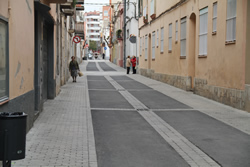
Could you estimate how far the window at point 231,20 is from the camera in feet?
42.9

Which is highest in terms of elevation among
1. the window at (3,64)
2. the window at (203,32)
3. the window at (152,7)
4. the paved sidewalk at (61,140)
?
the window at (152,7)

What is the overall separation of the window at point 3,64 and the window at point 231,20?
28.2 feet

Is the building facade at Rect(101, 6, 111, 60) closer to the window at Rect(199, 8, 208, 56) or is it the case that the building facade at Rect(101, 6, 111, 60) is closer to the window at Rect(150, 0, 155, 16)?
the window at Rect(150, 0, 155, 16)

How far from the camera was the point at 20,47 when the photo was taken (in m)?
7.82

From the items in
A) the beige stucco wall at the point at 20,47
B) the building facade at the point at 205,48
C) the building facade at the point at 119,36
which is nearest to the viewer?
the beige stucco wall at the point at 20,47

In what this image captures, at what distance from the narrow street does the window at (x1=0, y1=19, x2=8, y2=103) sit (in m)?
1.08

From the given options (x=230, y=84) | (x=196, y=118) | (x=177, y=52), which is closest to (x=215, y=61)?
(x=230, y=84)

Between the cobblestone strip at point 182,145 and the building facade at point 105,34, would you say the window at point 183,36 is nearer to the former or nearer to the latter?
the cobblestone strip at point 182,145

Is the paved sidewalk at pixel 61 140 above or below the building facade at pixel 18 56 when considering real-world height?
below

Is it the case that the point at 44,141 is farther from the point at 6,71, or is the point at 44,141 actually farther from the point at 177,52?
the point at 177,52

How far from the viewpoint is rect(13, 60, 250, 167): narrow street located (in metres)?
6.39

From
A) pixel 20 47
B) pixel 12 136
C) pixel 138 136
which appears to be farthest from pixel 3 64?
pixel 138 136

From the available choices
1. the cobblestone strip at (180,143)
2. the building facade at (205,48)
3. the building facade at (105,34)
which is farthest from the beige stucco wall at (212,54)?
the building facade at (105,34)

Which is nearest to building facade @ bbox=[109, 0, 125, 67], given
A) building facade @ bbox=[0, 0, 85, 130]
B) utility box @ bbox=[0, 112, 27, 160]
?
building facade @ bbox=[0, 0, 85, 130]
